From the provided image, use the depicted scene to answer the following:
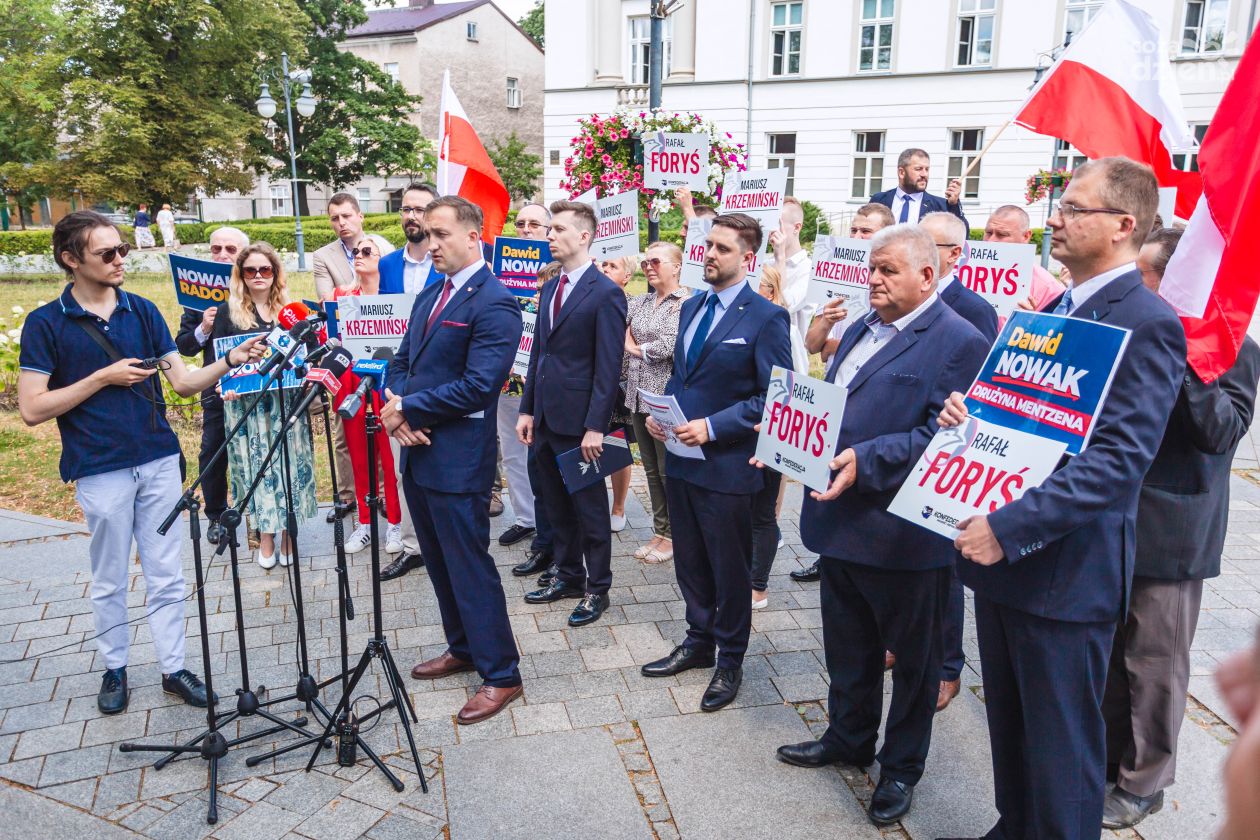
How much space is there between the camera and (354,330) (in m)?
5.27

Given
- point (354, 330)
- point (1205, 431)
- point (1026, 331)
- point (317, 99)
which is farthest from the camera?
point (317, 99)

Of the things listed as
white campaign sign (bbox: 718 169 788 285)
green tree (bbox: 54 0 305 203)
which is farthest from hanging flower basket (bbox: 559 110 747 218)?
green tree (bbox: 54 0 305 203)

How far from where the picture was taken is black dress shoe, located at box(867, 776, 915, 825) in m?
3.56

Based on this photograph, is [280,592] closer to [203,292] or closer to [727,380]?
[203,292]

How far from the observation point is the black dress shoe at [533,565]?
6109mm

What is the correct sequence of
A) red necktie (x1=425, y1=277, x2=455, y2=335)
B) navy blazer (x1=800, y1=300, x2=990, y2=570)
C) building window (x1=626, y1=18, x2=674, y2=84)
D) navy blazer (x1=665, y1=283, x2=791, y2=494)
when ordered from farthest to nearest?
building window (x1=626, y1=18, x2=674, y2=84), red necktie (x1=425, y1=277, x2=455, y2=335), navy blazer (x1=665, y1=283, x2=791, y2=494), navy blazer (x1=800, y1=300, x2=990, y2=570)

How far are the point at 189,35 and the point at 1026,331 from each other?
37.5 metres

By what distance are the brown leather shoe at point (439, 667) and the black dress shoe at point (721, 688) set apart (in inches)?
51.1

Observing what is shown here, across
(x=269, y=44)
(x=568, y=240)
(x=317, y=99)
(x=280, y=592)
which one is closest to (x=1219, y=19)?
(x=568, y=240)

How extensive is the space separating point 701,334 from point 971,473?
1.81 m

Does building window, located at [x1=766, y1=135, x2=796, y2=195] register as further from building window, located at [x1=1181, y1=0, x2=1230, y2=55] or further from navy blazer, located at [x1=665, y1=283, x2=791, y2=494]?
navy blazer, located at [x1=665, y1=283, x2=791, y2=494]

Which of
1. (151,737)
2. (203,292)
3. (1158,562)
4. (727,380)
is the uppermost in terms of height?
(203,292)

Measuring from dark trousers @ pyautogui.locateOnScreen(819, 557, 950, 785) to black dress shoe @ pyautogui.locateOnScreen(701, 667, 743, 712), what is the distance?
0.74 meters

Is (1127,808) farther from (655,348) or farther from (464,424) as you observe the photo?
(655,348)
